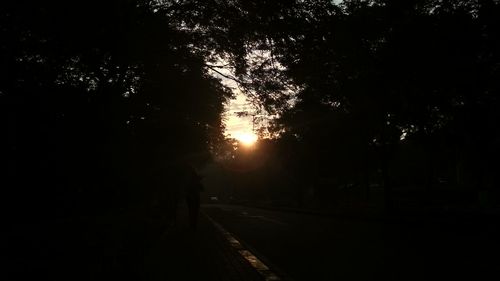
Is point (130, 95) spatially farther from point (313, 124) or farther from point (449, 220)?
point (313, 124)

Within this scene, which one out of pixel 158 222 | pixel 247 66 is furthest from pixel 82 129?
pixel 158 222

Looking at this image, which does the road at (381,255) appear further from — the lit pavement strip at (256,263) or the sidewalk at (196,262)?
the sidewalk at (196,262)

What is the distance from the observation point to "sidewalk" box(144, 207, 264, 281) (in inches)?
316

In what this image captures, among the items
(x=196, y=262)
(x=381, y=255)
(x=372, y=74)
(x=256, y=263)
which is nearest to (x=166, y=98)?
(x=196, y=262)

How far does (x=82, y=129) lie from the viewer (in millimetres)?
9016

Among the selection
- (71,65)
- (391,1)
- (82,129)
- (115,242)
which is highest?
(391,1)

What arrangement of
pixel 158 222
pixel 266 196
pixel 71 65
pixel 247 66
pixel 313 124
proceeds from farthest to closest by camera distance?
pixel 266 196, pixel 313 124, pixel 158 222, pixel 247 66, pixel 71 65

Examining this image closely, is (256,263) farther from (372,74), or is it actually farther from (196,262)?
(372,74)

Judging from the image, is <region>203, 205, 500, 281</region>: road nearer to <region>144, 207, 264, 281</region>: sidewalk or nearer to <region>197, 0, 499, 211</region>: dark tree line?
<region>144, 207, 264, 281</region>: sidewalk

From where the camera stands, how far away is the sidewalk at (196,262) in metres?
8.02

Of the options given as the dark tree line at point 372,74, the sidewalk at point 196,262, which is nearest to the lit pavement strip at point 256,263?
the sidewalk at point 196,262

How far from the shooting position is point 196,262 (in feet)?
31.6

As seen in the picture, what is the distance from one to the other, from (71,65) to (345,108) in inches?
699

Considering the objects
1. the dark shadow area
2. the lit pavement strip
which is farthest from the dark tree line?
the lit pavement strip
